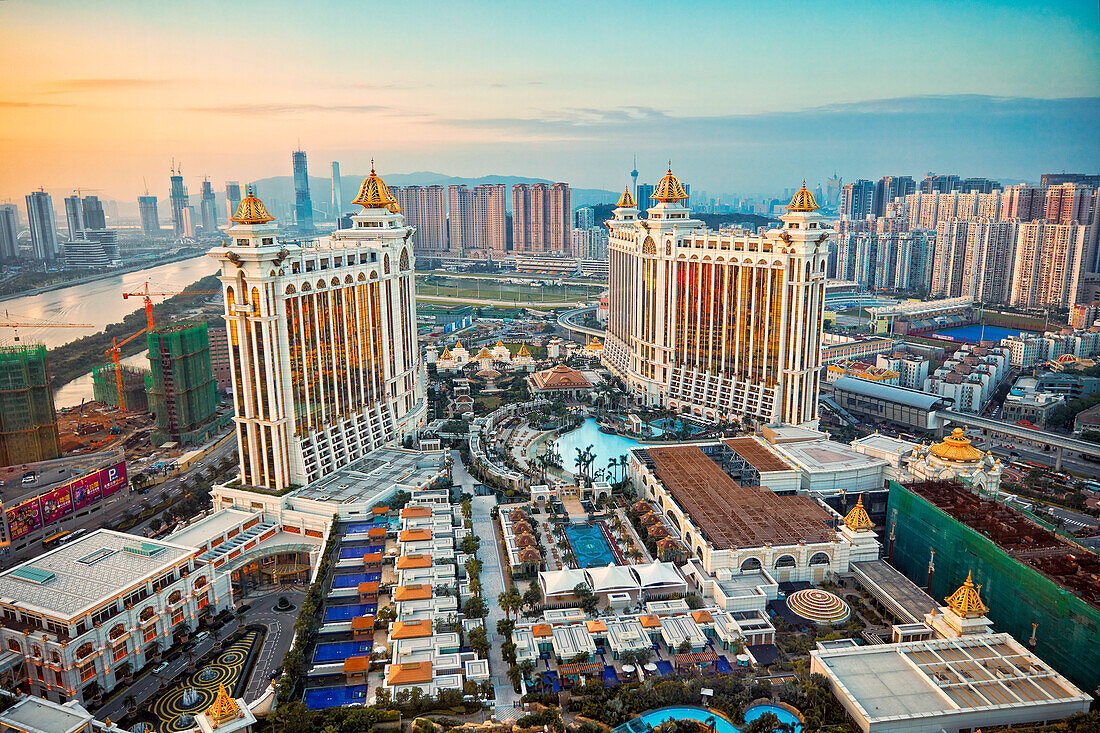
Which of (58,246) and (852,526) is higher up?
(58,246)

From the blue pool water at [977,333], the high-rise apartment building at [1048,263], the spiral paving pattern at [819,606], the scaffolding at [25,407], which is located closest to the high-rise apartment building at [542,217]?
the high-rise apartment building at [1048,263]

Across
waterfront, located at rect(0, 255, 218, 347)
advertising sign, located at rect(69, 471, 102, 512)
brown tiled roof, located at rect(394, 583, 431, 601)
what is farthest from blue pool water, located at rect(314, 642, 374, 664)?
waterfront, located at rect(0, 255, 218, 347)

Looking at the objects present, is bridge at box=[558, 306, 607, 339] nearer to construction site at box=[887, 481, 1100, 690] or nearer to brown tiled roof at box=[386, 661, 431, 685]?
construction site at box=[887, 481, 1100, 690]

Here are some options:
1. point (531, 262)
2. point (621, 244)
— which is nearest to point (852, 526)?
point (621, 244)

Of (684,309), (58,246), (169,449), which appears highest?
(58,246)

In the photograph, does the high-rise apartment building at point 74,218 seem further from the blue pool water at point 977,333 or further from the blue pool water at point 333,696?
the blue pool water at point 977,333

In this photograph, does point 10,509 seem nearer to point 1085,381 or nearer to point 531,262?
point 1085,381
